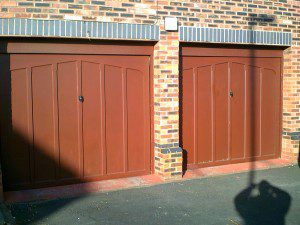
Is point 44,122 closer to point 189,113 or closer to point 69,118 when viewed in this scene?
point 69,118

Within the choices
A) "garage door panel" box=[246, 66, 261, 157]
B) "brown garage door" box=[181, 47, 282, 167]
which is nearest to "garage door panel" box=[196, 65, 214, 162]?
"brown garage door" box=[181, 47, 282, 167]

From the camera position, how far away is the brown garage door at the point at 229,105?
7684 mm

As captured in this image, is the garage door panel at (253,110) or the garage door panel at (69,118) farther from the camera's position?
the garage door panel at (253,110)

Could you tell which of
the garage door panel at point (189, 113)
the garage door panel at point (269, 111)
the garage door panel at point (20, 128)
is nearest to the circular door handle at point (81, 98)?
the garage door panel at point (20, 128)

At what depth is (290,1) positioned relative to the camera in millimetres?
8312

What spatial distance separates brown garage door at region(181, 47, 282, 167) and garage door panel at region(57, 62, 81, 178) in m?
1.99

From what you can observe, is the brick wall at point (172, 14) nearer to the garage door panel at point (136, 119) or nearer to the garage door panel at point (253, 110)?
the garage door panel at point (136, 119)

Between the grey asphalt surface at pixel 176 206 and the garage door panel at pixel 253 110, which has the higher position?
the garage door panel at pixel 253 110

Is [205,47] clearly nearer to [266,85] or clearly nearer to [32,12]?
[266,85]

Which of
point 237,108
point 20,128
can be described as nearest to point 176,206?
point 20,128

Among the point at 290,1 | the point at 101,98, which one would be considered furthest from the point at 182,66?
the point at 290,1

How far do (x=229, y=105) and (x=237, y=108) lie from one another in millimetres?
206

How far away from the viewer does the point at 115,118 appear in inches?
278

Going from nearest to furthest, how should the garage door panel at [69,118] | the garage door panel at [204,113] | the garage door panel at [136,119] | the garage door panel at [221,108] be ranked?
the garage door panel at [69,118]
the garage door panel at [136,119]
the garage door panel at [204,113]
the garage door panel at [221,108]
